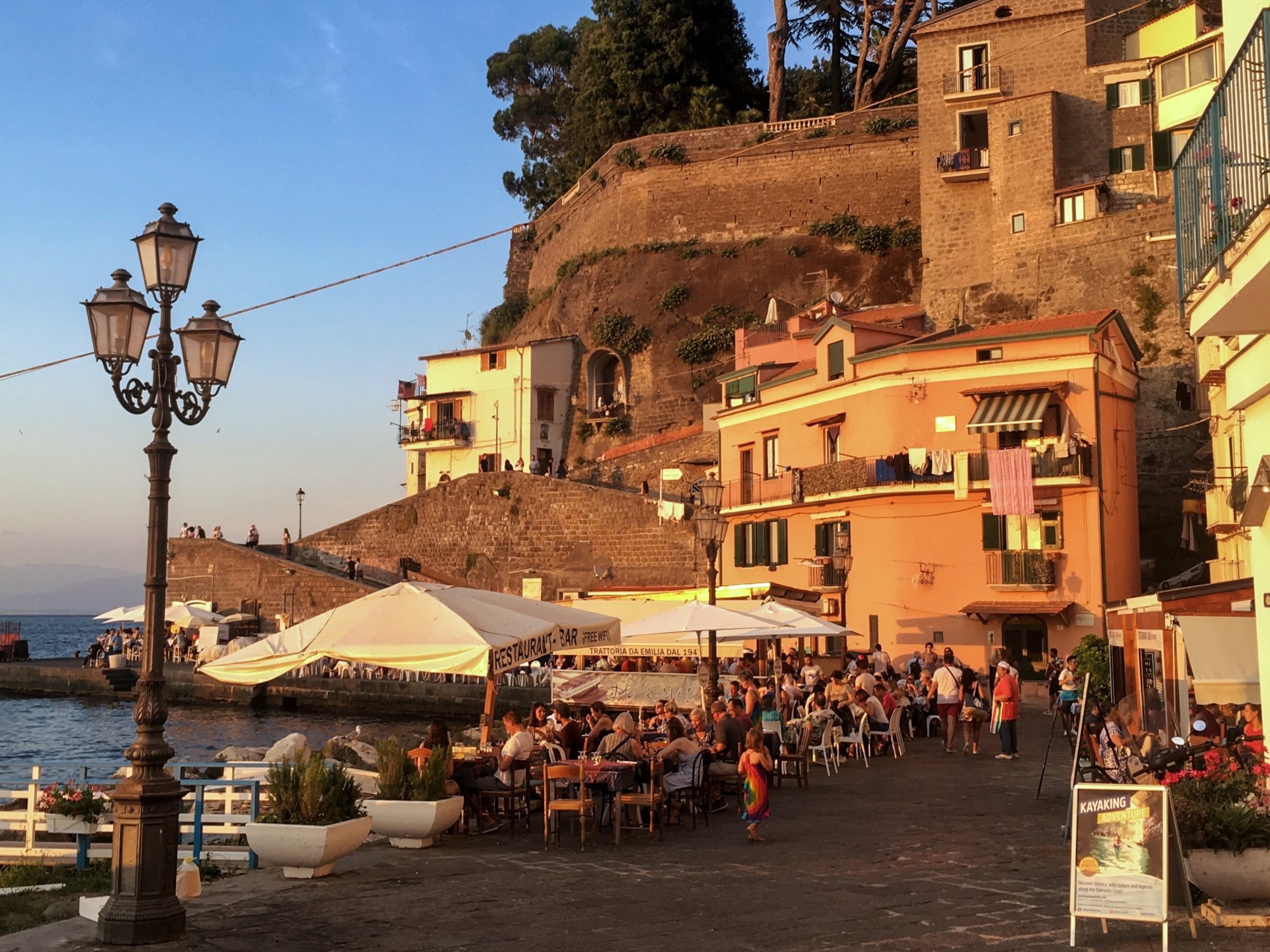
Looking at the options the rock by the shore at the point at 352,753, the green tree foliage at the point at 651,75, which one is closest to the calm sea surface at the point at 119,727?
the rock by the shore at the point at 352,753

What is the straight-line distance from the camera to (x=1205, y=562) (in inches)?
→ 1296

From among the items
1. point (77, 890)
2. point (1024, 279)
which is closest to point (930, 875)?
point (77, 890)

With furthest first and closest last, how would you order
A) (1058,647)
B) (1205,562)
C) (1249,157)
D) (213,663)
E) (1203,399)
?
(1203,399) → (1205,562) → (1058,647) → (213,663) → (1249,157)

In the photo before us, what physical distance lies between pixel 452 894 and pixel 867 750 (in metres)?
10.9

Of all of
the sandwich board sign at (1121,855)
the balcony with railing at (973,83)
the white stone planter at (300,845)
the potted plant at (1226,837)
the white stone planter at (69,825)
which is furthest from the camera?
the balcony with railing at (973,83)

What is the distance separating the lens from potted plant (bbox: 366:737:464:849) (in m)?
11.1

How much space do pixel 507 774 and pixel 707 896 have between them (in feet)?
13.6

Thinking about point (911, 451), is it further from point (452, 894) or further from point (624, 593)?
point (452, 894)

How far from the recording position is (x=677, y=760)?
42.8 feet

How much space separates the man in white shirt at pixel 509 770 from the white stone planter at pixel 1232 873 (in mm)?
6789

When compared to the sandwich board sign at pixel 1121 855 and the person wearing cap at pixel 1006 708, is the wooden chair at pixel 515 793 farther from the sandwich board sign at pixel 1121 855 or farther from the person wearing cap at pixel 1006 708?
the person wearing cap at pixel 1006 708

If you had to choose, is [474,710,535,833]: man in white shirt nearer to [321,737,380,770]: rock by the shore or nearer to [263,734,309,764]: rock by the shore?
[263,734,309,764]: rock by the shore

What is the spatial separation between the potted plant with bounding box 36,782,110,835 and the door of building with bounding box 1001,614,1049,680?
23.6 meters

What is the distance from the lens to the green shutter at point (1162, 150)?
1574 inches
